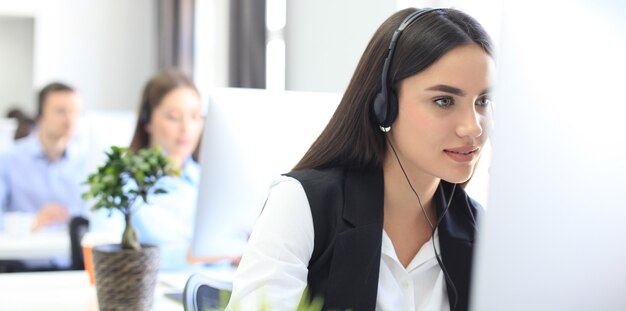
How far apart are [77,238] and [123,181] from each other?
1.23 m

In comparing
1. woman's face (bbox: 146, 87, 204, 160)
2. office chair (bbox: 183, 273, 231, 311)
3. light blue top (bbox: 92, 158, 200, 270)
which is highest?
woman's face (bbox: 146, 87, 204, 160)

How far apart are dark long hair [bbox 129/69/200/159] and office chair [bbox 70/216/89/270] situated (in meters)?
0.35

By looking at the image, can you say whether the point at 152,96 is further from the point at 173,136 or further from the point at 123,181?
the point at 123,181

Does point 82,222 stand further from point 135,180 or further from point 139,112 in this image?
point 135,180

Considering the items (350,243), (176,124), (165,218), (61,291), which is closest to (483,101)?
(350,243)

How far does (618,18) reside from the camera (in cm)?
59

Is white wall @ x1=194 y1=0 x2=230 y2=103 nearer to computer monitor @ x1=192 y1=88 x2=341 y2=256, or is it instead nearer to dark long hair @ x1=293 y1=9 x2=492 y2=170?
computer monitor @ x1=192 y1=88 x2=341 y2=256

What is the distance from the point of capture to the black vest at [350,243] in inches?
45.7

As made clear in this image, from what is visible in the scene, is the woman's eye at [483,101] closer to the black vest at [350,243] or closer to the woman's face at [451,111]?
the woman's face at [451,111]

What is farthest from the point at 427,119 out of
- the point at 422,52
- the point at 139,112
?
the point at 139,112

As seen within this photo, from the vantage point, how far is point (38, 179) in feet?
12.2

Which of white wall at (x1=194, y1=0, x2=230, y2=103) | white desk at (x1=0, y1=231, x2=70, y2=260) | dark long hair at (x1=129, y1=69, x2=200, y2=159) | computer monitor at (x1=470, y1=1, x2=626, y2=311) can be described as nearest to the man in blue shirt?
white desk at (x1=0, y1=231, x2=70, y2=260)

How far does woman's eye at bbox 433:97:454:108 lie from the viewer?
1162 mm

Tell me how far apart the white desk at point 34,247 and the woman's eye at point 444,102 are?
212 centimetres
